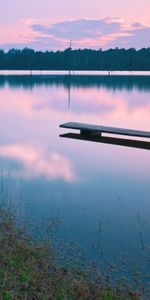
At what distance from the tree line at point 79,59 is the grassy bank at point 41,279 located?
15863 centimetres

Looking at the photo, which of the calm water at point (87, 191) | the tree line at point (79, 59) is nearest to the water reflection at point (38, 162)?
the calm water at point (87, 191)

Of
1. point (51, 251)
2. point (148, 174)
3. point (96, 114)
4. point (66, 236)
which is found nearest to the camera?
point (51, 251)

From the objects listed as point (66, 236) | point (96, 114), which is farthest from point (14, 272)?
point (96, 114)

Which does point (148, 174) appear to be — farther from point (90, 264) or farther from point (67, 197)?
point (90, 264)

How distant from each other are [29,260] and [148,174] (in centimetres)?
836

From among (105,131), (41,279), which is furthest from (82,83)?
(41,279)

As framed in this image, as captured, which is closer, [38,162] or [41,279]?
[41,279]

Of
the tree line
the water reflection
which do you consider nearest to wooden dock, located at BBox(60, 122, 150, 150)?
the water reflection

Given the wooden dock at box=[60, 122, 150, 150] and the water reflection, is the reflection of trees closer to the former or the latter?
the water reflection

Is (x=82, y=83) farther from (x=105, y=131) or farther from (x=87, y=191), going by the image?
(x=105, y=131)

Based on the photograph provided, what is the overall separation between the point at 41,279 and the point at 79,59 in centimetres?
16489

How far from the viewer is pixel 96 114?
40.7 meters

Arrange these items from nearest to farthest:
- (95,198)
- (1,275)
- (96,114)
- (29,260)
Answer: (1,275) < (29,260) < (95,198) < (96,114)

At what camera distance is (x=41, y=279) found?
643 cm
